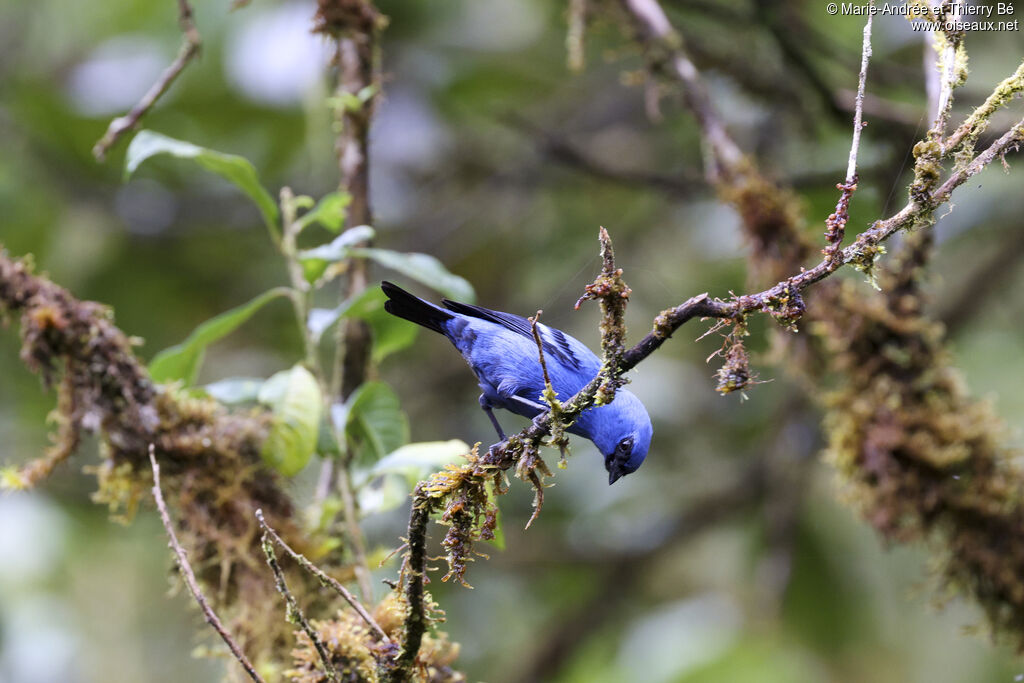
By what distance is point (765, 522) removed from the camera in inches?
183

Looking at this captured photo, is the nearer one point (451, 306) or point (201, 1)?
point (451, 306)

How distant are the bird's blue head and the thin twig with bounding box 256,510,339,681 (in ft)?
2.02

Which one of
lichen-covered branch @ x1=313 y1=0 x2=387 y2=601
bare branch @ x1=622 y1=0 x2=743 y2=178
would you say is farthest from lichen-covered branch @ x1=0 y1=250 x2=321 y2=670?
bare branch @ x1=622 y1=0 x2=743 y2=178

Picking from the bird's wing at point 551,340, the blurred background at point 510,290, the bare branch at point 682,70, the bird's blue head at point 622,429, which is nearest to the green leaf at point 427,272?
the bird's wing at point 551,340

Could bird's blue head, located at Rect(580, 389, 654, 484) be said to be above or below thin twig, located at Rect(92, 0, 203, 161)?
below

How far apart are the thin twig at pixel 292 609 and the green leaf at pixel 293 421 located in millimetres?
613

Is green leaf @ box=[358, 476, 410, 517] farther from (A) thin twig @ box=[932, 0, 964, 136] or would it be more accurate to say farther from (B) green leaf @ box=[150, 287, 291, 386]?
(A) thin twig @ box=[932, 0, 964, 136]

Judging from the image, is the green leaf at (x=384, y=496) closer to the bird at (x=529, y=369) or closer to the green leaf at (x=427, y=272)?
the bird at (x=529, y=369)

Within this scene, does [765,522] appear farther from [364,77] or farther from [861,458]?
[364,77]

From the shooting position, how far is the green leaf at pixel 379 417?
2.18 metres

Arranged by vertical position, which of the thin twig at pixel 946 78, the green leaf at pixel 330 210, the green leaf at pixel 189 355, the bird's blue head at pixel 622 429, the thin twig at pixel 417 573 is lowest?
the thin twig at pixel 417 573

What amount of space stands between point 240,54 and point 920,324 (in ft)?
13.4

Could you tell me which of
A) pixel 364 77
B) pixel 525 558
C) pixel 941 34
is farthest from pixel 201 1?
pixel 941 34

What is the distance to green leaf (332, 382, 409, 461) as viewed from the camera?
7.15 ft
